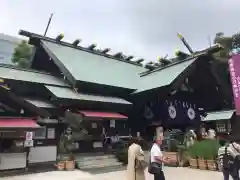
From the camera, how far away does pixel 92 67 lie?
57.1 feet

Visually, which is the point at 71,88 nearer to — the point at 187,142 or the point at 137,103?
the point at 137,103

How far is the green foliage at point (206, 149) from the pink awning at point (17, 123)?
23.4 feet

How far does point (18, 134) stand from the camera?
10.9 m

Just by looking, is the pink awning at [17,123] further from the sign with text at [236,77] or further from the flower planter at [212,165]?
the sign with text at [236,77]

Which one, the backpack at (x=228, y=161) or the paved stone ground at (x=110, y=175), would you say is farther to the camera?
the paved stone ground at (x=110, y=175)

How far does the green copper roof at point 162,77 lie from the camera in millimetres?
15603

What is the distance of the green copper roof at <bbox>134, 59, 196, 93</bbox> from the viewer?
51.2ft

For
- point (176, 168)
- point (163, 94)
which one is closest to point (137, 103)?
point (163, 94)

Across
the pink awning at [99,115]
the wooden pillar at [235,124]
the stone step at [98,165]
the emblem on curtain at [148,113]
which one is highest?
the emblem on curtain at [148,113]

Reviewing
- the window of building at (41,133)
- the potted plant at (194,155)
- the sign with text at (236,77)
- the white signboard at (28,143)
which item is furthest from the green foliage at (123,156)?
the sign with text at (236,77)

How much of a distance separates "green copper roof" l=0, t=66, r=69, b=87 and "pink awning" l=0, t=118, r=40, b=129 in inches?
107

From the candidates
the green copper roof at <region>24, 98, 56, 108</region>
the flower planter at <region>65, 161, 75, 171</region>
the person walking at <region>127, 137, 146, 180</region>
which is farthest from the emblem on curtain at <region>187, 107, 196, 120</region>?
the person walking at <region>127, 137, 146, 180</region>

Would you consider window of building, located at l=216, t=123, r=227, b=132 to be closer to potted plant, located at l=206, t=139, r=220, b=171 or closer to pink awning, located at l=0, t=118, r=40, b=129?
potted plant, located at l=206, t=139, r=220, b=171

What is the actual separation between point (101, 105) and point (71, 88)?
2069 millimetres
